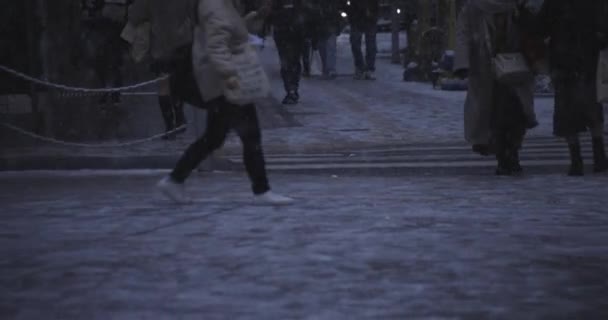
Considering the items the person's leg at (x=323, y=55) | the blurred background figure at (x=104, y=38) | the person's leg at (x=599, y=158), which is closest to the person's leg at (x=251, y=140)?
the person's leg at (x=599, y=158)

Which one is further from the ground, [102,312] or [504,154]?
[102,312]

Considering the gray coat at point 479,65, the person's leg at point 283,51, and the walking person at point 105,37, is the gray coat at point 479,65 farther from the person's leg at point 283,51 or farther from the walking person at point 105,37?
the person's leg at point 283,51

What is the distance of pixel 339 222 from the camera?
8242 mm

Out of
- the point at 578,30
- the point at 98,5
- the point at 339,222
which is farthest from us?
the point at 98,5

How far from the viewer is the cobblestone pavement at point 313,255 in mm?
5637

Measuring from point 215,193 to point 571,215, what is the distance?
2907 millimetres

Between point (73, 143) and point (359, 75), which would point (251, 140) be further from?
point (359, 75)

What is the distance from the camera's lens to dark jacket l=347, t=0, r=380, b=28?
29.3m

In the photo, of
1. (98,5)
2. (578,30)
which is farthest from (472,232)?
(98,5)

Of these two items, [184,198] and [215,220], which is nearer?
[215,220]

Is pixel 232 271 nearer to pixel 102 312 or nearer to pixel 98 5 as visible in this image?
pixel 102 312

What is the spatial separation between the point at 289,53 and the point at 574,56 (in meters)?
11.6

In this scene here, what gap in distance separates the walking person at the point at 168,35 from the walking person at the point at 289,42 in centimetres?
677

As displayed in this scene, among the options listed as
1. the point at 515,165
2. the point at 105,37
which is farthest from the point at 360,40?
the point at 515,165
